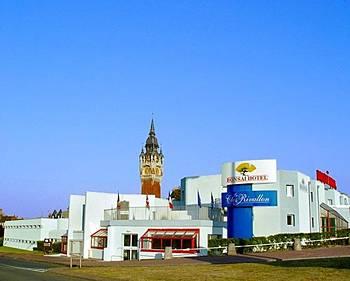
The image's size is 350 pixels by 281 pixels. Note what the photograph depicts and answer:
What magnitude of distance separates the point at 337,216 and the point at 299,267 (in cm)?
4122

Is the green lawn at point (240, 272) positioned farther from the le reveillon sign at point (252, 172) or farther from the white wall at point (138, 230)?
the le reveillon sign at point (252, 172)

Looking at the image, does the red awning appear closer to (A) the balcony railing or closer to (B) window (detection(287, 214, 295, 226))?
(A) the balcony railing

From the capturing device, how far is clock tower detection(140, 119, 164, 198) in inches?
5379

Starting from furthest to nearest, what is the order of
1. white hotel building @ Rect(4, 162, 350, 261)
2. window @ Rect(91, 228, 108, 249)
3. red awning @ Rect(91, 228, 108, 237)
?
red awning @ Rect(91, 228, 108, 237)
window @ Rect(91, 228, 108, 249)
white hotel building @ Rect(4, 162, 350, 261)

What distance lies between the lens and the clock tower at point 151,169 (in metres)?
137

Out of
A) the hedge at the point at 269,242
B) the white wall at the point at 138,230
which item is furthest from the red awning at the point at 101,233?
the hedge at the point at 269,242

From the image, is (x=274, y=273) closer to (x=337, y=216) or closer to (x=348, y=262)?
(x=348, y=262)

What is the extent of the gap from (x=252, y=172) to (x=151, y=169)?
94712 millimetres

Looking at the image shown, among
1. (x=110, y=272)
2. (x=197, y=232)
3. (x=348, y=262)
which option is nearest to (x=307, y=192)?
(x=197, y=232)

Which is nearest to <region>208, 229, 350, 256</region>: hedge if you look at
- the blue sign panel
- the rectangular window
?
the blue sign panel

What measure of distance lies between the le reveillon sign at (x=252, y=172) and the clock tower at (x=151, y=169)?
89712mm

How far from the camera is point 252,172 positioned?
45.2 metres

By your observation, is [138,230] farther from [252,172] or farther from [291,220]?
[291,220]

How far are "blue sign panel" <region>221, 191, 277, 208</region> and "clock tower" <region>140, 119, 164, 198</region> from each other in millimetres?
90515
